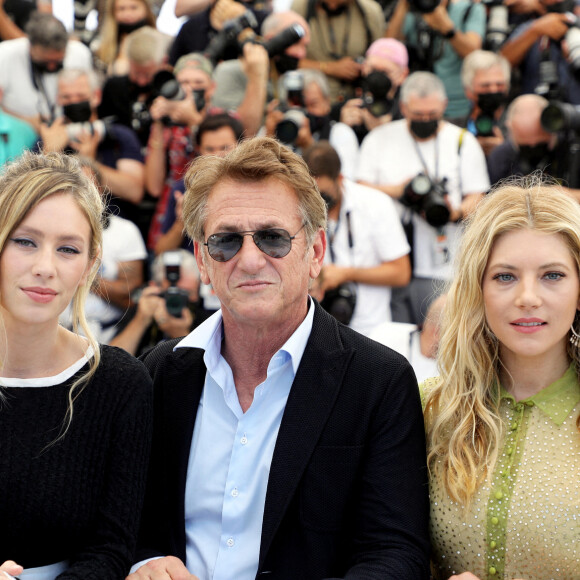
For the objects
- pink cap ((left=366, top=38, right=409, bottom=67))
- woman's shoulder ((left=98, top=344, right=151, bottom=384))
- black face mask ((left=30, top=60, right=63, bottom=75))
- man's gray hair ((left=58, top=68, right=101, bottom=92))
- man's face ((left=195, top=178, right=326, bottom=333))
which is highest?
pink cap ((left=366, top=38, right=409, bottom=67))

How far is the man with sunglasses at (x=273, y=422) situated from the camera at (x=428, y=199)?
94.7 inches

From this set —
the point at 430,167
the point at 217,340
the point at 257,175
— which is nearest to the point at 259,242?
the point at 257,175

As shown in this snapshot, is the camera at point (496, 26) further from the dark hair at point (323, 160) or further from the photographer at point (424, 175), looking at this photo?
the dark hair at point (323, 160)

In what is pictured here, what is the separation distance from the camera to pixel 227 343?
7.64 feet

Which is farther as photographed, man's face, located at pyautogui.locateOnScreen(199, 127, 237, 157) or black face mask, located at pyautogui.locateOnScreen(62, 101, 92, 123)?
black face mask, located at pyautogui.locateOnScreen(62, 101, 92, 123)

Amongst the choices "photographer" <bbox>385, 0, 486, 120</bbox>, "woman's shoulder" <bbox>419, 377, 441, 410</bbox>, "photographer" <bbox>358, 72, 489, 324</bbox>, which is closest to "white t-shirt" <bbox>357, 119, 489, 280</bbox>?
"photographer" <bbox>358, 72, 489, 324</bbox>

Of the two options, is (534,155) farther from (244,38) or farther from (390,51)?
(244,38)

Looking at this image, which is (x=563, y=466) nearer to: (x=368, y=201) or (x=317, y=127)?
(x=368, y=201)

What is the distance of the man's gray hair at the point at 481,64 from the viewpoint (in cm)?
511

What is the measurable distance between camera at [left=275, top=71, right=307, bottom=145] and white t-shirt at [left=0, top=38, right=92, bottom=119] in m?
1.14

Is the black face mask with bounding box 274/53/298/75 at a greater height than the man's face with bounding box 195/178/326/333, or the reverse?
the black face mask with bounding box 274/53/298/75

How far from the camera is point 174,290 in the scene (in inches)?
172

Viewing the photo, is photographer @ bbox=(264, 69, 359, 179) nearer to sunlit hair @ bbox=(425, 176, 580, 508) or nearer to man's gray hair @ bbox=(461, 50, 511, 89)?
man's gray hair @ bbox=(461, 50, 511, 89)

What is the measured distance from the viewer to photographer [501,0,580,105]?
196 inches
